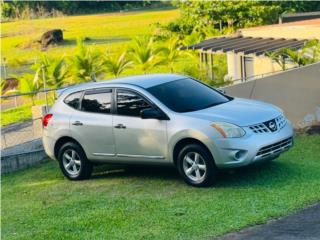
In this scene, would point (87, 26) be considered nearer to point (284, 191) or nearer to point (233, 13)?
point (233, 13)

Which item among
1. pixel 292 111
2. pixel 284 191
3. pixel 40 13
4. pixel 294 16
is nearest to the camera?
pixel 284 191

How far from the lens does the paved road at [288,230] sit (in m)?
7.21

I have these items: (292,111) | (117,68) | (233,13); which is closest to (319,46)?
(292,111)

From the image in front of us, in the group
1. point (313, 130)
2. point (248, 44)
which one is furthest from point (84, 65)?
point (313, 130)

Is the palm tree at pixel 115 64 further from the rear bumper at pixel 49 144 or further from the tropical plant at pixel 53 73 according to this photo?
the rear bumper at pixel 49 144

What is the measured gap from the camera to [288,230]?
24.3 feet

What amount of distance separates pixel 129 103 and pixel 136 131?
1.70 feet

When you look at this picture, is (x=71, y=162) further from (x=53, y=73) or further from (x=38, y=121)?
(x=53, y=73)

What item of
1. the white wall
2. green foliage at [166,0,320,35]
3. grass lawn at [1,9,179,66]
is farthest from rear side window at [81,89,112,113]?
grass lawn at [1,9,179,66]

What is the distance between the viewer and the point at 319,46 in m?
16.4

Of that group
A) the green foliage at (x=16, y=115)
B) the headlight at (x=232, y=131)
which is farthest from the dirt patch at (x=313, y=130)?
the green foliage at (x=16, y=115)

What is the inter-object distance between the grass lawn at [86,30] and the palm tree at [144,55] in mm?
15926

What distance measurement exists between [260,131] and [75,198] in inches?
111

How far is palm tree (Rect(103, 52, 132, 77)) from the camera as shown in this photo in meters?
20.2
